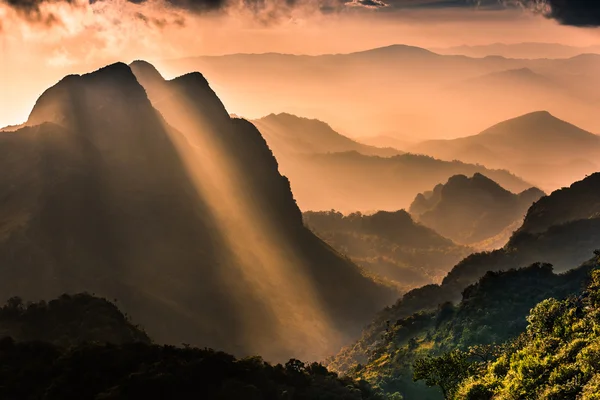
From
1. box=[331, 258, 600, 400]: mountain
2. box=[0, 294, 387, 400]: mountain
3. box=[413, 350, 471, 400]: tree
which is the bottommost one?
box=[331, 258, 600, 400]: mountain

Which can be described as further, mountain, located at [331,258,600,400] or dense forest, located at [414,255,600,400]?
mountain, located at [331,258,600,400]

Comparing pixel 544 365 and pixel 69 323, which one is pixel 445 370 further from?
pixel 69 323

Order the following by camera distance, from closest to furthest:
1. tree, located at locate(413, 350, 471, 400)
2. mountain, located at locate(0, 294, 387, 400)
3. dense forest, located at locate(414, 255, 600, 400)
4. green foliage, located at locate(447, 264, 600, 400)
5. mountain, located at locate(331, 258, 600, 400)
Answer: green foliage, located at locate(447, 264, 600, 400), dense forest, located at locate(414, 255, 600, 400), tree, located at locate(413, 350, 471, 400), mountain, located at locate(0, 294, 387, 400), mountain, located at locate(331, 258, 600, 400)

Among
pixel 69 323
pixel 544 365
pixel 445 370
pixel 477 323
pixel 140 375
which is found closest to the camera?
pixel 544 365

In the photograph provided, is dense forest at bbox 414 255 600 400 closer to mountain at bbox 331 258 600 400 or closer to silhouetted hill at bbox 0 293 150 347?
mountain at bbox 331 258 600 400

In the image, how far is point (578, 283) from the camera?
497ft

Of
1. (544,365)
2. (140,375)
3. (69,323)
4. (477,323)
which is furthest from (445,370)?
(69,323)

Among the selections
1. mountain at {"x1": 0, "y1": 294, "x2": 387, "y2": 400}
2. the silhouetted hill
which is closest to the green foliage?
mountain at {"x1": 0, "y1": 294, "x2": 387, "y2": 400}

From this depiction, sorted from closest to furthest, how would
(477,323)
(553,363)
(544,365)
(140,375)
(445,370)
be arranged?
A: (544,365) → (553,363) → (140,375) → (445,370) → (477,323)

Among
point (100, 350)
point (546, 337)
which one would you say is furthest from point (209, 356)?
point (546, 337)

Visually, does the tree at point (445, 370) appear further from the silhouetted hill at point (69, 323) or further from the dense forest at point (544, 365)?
the silhouetted hill at point (69, 323)

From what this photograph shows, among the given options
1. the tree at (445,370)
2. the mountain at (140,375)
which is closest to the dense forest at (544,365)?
the tree at (445,370)

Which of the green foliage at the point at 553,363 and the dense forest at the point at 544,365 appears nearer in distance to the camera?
the green foliage at the point at 553,363

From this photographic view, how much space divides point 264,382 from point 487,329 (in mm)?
65239
